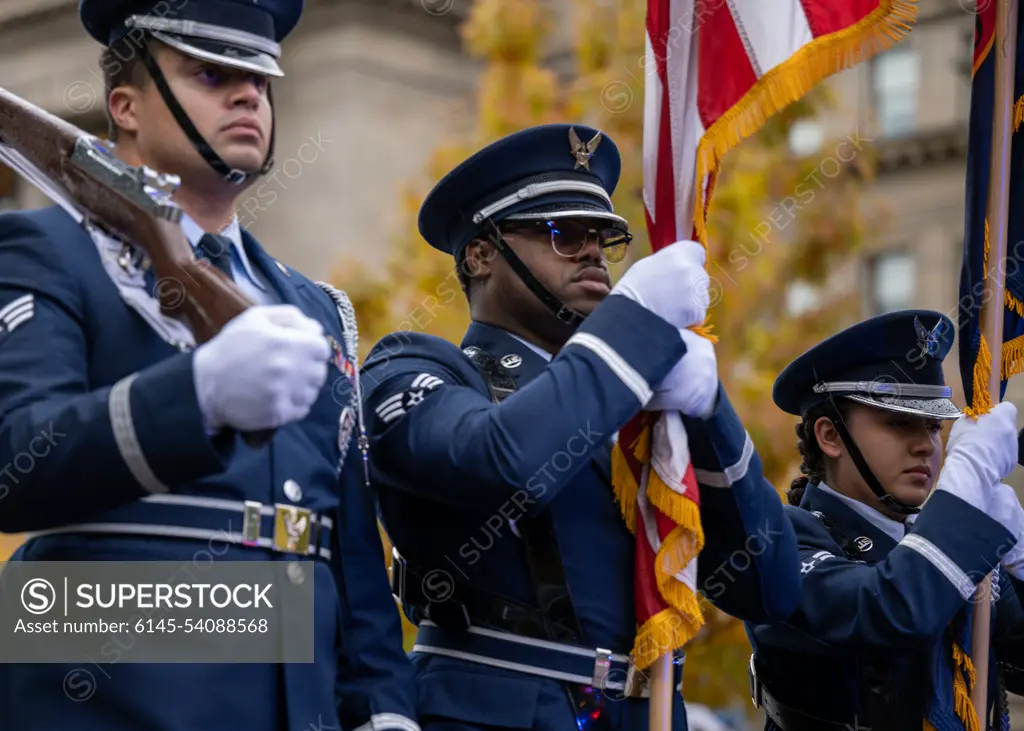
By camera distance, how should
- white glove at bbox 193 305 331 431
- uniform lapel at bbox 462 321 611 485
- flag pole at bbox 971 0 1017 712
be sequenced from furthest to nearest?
flag pole at bbox 971 0 1017 712, uniform lapel at bbox 462 321 611 485, white glove at bbox 193 305 331 431

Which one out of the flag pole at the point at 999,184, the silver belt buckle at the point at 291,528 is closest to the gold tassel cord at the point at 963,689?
the flag pole at the point at 999,184

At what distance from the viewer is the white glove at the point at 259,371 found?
2.96 meters

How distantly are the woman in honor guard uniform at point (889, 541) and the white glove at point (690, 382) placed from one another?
0.86 meters

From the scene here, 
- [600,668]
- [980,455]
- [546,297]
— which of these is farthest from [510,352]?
[980,455]

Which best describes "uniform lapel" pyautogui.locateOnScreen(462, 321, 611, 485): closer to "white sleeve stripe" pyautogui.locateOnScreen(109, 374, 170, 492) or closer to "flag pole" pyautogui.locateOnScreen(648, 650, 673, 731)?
"flag pole" pyautogui.locateOnScreen(648, 650, 673, 731)

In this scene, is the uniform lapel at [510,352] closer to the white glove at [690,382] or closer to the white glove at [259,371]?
the white glove at [690,382]

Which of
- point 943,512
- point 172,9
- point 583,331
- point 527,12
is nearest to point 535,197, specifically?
point 583,331

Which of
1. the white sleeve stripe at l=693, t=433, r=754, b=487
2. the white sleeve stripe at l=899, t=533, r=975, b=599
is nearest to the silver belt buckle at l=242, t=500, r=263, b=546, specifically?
the white sleeve stripe at l=693, t=433, r=754, b=487

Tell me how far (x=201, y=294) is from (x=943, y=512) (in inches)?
97.3

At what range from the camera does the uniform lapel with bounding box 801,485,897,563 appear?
5230 mm

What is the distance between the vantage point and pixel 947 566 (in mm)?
4707

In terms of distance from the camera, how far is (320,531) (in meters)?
3.66

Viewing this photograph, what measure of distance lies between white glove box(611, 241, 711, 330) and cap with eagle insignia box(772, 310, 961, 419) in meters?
1.70

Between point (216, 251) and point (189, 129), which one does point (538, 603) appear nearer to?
point (216, 251)
